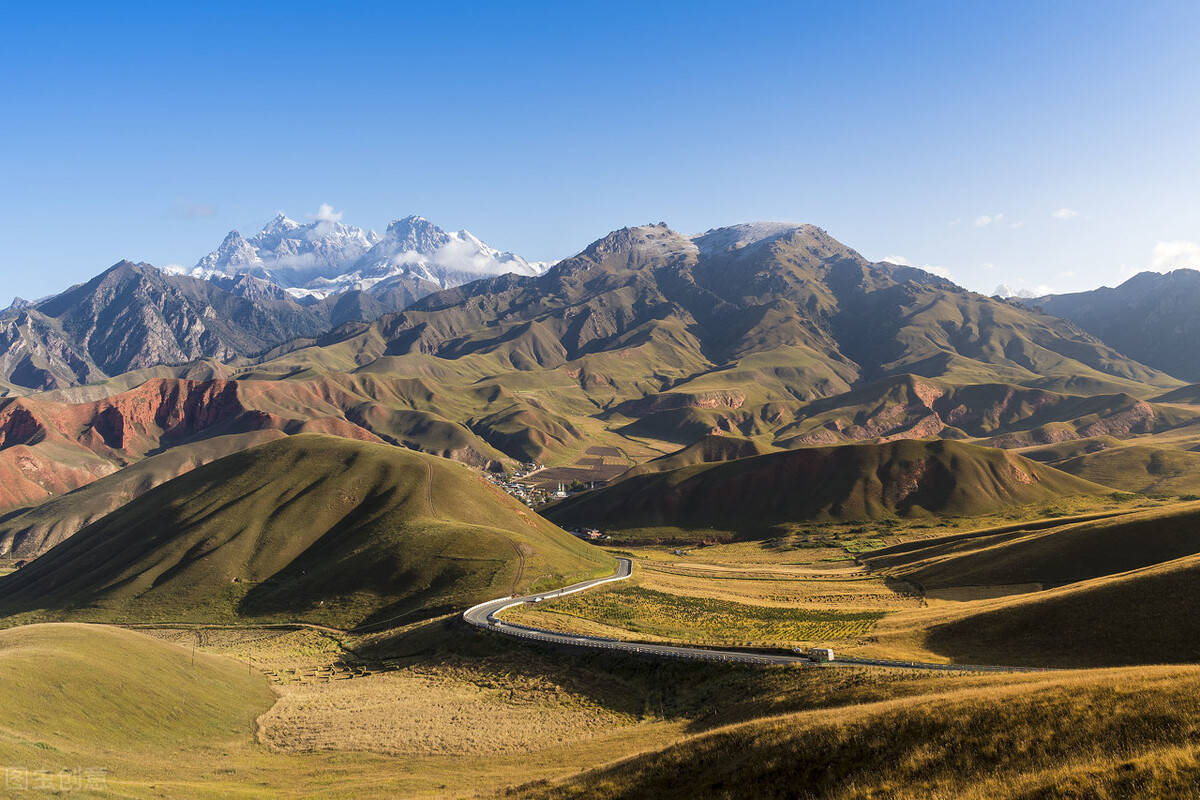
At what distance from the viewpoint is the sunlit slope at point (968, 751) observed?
2136 centimetres

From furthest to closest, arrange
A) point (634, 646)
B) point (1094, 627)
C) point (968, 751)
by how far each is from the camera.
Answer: point (634, 646)
point (1094, 627)
point (968, 751)

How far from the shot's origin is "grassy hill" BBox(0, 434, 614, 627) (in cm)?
12188

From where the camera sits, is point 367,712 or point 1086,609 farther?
point 367,712

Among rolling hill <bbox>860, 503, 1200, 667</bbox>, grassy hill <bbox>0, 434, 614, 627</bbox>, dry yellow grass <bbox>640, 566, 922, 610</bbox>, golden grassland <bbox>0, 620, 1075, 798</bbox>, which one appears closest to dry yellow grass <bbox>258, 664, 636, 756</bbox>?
golden grassland <bbox>0, 620, 1075, 798</bbox>

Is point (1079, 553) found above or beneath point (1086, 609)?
beneath

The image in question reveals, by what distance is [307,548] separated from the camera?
145m

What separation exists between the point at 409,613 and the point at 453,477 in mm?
66127

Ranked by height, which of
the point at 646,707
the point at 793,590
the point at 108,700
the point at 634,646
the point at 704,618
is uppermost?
the point at 108,700

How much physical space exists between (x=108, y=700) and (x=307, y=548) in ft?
309

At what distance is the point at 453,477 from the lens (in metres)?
173

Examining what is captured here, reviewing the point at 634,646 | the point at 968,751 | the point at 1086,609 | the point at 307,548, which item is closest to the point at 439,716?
the point at 634,646

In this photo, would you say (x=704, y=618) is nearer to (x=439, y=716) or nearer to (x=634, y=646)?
(x=634, y=646)

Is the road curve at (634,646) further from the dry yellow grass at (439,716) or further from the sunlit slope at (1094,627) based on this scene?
the dry yellow grass at (439,716)

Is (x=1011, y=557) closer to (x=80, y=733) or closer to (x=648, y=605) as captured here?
A: (x=648, y=605)
